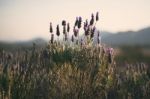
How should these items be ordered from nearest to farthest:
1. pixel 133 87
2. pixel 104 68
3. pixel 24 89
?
pixel 24 89 → pixel 104 68 → pixel 133 87

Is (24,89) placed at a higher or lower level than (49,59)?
lower

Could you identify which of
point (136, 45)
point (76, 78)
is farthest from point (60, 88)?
point (136, 45)

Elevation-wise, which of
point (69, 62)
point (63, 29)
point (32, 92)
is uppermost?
point (63, 29)

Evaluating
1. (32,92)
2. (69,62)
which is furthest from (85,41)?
(32,92)

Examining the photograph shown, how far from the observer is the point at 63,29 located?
5.97 metres

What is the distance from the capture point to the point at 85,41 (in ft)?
18.9

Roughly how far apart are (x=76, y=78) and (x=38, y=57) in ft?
3.69

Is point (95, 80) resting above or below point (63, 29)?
below

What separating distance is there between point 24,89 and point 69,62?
635 millimetres

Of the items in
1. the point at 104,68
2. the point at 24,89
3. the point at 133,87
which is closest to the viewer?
the point at 24,89

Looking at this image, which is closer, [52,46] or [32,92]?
[32,92]

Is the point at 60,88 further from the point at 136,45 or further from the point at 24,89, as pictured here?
the point at 136,45

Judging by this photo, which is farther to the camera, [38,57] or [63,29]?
[38,57]

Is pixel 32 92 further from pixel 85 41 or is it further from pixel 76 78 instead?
pixel 85 41
